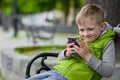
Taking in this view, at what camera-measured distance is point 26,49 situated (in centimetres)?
977

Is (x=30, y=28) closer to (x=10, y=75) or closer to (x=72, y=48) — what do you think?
(x=10, y=75)

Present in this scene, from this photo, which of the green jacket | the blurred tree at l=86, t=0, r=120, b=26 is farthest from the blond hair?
the blurred tree at l=86, t=0, r=120, b=26

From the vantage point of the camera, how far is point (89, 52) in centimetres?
402

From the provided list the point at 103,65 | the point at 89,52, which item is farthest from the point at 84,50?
the point at 103,65

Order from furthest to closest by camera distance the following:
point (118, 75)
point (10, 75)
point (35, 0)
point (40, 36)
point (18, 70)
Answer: point (35, 0)
point (40, 36)
point (10, 75)
point (18, 70)
point (118, 75)

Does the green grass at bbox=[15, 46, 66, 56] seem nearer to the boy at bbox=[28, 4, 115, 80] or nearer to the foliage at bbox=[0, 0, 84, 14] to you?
the boy at bbox=[28, 4, 115, 80]

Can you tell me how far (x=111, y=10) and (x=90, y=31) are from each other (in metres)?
2.94

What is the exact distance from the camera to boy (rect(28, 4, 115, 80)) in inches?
158

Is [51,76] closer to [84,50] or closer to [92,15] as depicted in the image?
[84,50]

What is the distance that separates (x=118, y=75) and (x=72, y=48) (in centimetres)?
119

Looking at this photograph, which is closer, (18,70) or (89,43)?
(89,43)

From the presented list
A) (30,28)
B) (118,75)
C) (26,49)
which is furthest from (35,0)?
(118,75)

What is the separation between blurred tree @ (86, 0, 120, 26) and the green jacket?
252cm

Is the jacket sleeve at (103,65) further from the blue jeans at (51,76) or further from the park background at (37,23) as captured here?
the park background at (37,23)
